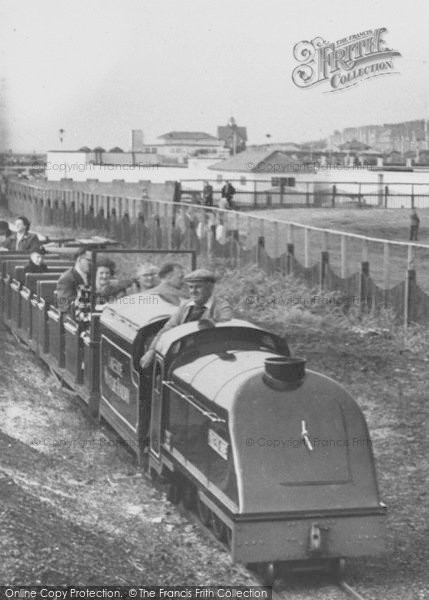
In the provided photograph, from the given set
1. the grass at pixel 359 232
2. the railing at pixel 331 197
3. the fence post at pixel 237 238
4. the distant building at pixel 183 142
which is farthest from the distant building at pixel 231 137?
the fence post at pixel 237 238

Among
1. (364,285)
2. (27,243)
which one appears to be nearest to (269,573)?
(364,285)

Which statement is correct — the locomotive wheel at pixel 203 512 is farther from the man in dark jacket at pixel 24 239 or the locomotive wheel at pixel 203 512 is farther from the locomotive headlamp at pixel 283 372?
the man in dark jacket at pixel 24 239

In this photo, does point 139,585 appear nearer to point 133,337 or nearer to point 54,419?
point 133,337

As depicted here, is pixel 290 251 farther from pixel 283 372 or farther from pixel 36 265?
pixel 283 372

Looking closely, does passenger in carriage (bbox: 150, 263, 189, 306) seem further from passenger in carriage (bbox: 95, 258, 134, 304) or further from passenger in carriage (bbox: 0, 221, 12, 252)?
passenger in carriage (bbox: 0, 221, 12, 252)

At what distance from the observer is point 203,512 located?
8820 mm

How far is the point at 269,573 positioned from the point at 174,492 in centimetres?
199

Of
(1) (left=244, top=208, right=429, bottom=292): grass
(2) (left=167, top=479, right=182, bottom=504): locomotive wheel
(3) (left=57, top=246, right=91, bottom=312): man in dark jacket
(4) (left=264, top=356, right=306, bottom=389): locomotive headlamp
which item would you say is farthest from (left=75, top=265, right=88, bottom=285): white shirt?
(1) (left=244, top=208, right=429, bottom=292): grass

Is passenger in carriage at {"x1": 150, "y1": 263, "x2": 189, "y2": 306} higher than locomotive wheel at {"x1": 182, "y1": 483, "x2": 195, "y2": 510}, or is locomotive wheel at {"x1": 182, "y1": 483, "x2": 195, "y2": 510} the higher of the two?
passenger in carriage at {"x1": 150, "y1": 263, "x2": 189, "y2": 306}

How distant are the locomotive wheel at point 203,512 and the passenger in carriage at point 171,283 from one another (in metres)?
2.62

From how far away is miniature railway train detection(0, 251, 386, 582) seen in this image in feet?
25.2

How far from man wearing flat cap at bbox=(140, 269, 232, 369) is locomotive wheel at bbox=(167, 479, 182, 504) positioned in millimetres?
1110

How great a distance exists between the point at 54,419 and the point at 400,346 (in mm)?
6510

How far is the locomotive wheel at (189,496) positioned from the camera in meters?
9.16
